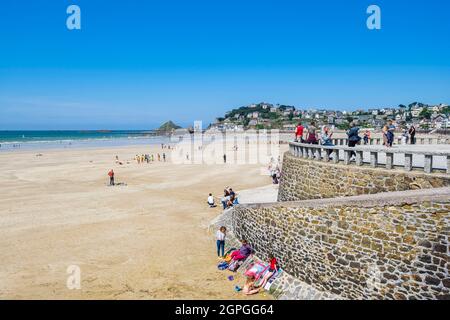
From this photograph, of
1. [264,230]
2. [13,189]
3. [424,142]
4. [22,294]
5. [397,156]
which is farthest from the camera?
[13,189]

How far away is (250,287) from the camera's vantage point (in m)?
9.66

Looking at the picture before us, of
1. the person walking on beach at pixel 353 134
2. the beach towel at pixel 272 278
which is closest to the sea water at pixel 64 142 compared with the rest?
the person walking on beach at pixel 353 134

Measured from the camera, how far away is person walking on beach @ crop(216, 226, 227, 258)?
12000 mm

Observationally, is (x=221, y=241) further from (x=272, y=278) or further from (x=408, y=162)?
(x=408, y=162)

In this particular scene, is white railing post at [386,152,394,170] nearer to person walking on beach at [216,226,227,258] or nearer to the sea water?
person walking on beach at [216,226,227,258]

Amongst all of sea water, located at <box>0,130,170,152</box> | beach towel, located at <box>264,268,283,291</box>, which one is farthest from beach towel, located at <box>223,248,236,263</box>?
sea water, located at <box>0,130,170,152</box>

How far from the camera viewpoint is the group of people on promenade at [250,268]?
32.1 ft

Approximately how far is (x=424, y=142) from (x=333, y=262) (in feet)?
52.1

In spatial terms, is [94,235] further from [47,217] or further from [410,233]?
[410,233]

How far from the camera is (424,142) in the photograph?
20984 millimetres

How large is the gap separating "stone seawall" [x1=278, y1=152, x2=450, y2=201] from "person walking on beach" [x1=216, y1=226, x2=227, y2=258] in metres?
3.26

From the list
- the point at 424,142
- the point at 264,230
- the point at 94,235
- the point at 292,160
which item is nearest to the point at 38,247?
the point at 94,235

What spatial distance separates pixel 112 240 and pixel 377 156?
9.99 m

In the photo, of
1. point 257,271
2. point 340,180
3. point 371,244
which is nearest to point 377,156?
point 340,180
